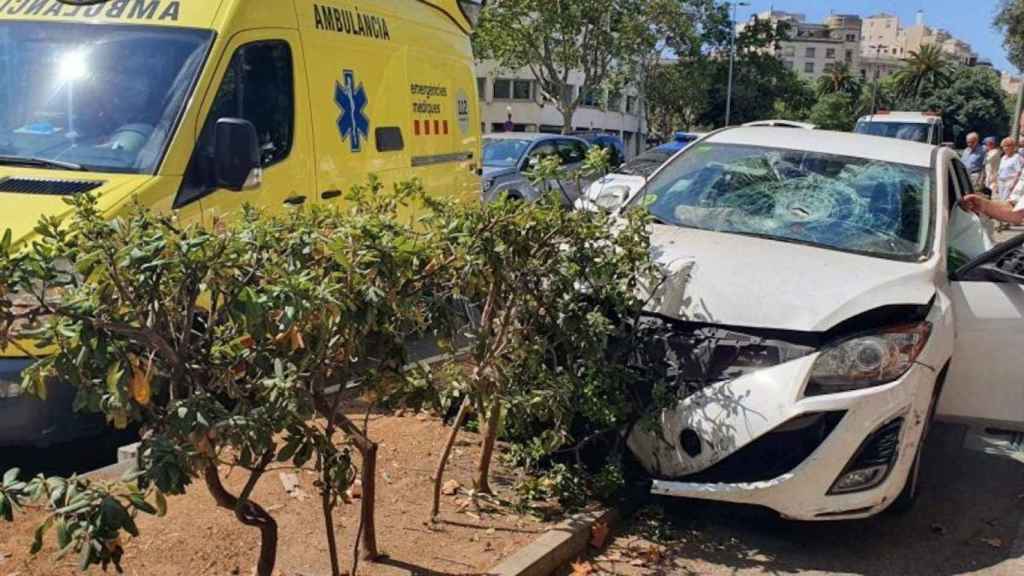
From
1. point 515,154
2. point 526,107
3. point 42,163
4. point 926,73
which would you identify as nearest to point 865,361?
point 42,163

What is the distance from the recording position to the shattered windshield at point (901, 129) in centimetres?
2500

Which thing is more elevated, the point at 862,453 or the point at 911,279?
the point at 911,279

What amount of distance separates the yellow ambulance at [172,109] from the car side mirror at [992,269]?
138 inches

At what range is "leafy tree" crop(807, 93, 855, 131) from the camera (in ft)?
202

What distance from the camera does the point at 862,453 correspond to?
4098 millimetres

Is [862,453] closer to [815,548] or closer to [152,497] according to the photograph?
[815,548]

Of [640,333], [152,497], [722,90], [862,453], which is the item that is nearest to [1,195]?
[152,497]

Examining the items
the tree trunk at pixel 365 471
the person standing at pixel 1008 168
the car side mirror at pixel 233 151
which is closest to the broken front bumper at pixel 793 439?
the tree trunk at pixel 365 471

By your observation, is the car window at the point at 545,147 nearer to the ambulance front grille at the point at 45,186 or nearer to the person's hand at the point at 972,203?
the person's hand at the point at 972,203

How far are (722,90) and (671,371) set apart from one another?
204 ft

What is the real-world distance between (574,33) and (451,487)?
30.7 m

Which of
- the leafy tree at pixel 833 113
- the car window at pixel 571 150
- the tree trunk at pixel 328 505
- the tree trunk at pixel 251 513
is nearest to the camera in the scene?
the tree trunk at pixel 251 513

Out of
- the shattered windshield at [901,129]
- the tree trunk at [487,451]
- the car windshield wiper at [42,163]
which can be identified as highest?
the car windshield wiper at [42,163]

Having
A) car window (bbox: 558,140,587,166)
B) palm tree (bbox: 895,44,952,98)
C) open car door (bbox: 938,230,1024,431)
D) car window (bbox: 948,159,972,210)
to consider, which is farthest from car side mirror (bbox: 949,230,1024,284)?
palm tree (bbox: 895,44,952,98)
